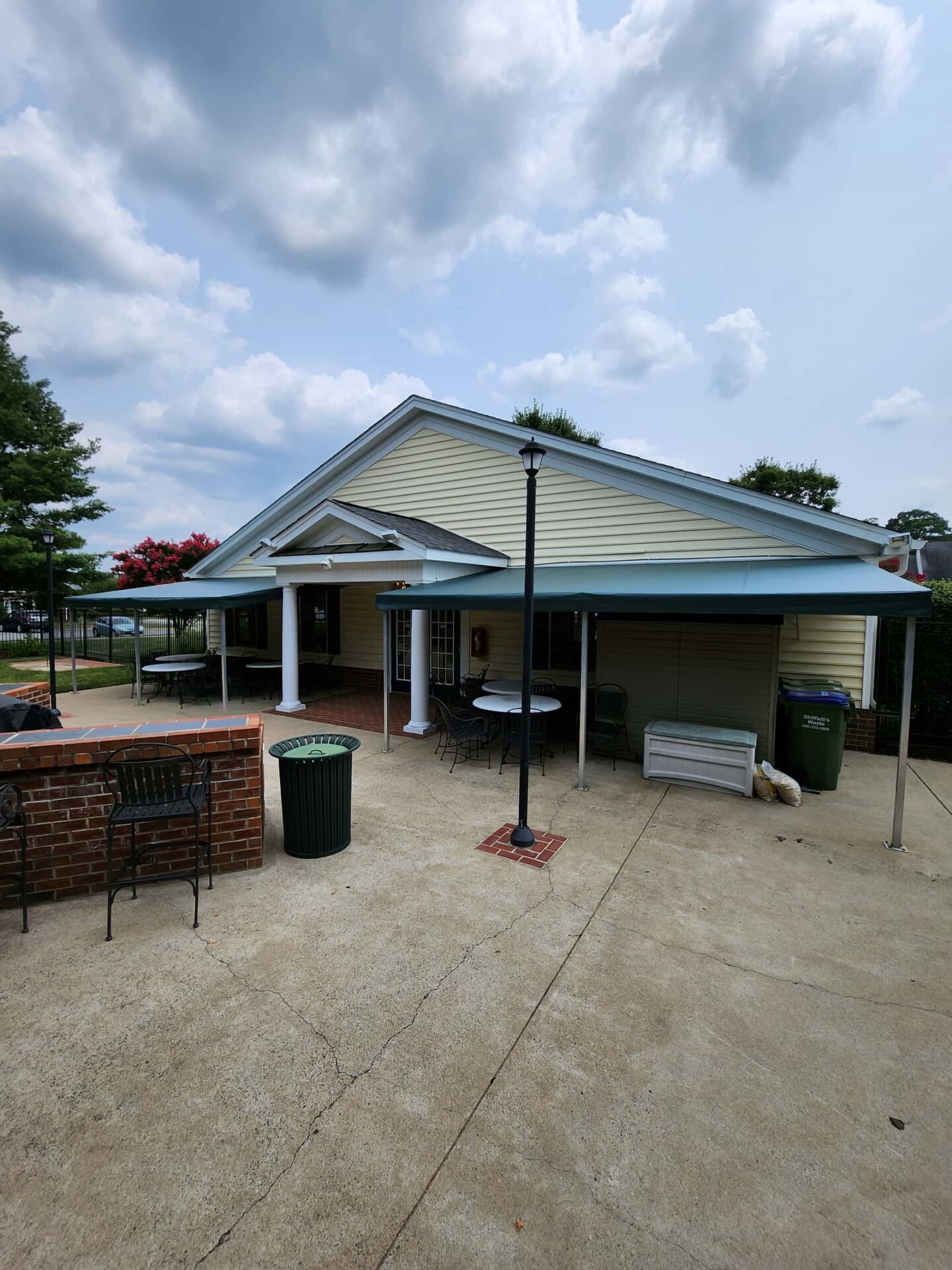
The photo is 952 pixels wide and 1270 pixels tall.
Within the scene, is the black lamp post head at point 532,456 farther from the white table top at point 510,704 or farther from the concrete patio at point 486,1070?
the concrete patio at point 486,1070

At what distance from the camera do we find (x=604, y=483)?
30.5 ft

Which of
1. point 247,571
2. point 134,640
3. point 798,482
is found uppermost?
point 798,482

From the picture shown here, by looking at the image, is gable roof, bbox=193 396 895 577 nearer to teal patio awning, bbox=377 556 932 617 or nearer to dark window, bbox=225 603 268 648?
teal patio awning, bbox=377 556 932 617

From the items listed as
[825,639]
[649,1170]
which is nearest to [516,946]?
[649,1170]

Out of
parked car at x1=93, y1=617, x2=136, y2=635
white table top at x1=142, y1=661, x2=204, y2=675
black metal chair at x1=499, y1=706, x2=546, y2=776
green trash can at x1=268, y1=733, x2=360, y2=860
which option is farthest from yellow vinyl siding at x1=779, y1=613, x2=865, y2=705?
parked car at x1=93, y1=617, x2=136, y2=635

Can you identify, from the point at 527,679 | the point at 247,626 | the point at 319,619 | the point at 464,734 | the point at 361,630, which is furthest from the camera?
the point at 247,626

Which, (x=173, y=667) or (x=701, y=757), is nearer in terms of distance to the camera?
(x=701, y=757)

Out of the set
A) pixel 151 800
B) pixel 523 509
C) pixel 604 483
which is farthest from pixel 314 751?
pixel 604 483

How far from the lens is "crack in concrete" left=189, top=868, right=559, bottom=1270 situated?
74.8 inches

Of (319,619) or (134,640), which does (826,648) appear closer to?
(319,619)

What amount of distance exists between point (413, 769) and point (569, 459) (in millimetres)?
6048

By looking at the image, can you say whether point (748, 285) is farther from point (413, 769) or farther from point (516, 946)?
point (516, 946)

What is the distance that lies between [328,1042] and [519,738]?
18.1 ft

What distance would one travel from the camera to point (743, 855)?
492 centimetres
